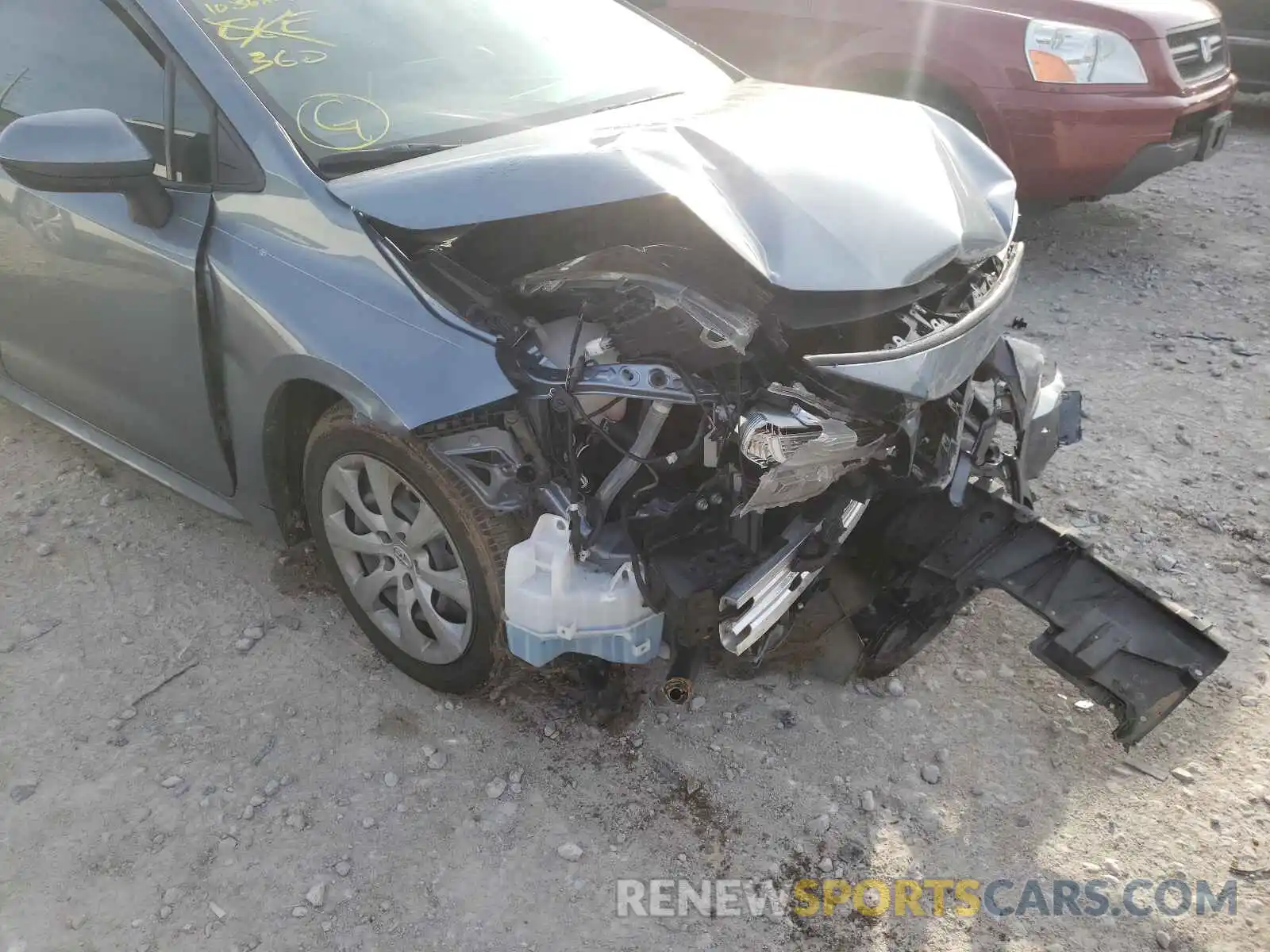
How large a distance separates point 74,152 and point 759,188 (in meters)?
1.58

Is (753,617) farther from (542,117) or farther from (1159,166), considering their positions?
(1159,166)

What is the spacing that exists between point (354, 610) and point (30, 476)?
5.63ft

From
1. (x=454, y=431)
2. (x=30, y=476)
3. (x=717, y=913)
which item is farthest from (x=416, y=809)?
(x=30, y=476)

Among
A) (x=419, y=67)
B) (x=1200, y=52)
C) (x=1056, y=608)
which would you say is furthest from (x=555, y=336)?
(x=1200, y=52)

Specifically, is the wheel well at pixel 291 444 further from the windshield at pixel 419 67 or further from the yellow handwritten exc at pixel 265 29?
the yellow handwritten exc at pixel 265 29

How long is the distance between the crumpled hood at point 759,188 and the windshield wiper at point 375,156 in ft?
0.16

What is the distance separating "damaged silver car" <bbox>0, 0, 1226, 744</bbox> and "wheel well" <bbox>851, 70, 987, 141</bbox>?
2.44 meters

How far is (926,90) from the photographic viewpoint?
5066mm

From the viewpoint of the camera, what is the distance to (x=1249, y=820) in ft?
7.32

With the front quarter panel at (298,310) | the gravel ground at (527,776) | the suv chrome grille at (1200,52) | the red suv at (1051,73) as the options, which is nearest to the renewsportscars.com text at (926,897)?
the gravel ground at (527,776)

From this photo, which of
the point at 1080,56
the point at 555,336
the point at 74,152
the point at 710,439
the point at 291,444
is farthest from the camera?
the point at 1080,56

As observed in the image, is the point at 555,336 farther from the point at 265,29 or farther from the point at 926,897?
the point at 926,897

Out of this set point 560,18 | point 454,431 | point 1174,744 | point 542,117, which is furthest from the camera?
point 560,18

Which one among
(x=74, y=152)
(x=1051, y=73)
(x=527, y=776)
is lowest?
(x=527, y=776)
